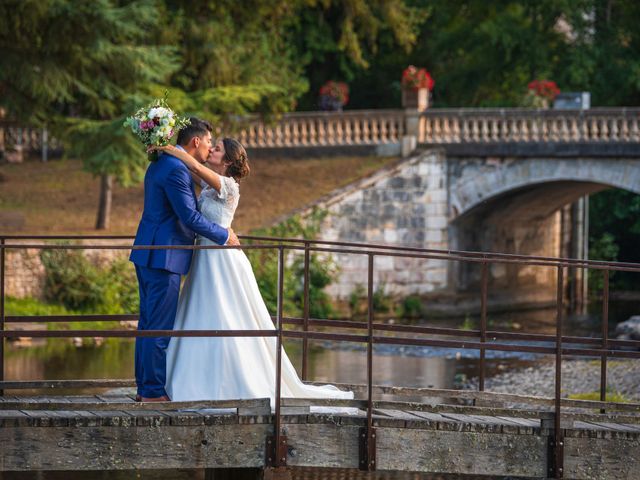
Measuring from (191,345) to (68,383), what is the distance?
127 cm

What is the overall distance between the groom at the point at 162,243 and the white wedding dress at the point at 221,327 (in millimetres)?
101

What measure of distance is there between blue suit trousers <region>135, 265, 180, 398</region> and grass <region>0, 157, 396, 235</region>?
701 inches

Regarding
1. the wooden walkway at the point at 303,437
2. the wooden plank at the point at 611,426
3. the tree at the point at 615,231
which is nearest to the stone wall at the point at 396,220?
the tree at the point at 615,231

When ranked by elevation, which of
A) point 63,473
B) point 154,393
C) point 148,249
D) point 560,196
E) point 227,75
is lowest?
point 63,473

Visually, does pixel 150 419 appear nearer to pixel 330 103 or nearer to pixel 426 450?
pixel 426 450

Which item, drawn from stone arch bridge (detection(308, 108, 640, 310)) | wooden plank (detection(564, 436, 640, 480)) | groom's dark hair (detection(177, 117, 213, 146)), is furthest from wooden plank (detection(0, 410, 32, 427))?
stone arch bridge (detection(308, 108, 640, 310))

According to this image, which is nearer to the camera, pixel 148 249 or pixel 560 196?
pixel 148 249

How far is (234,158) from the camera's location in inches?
372

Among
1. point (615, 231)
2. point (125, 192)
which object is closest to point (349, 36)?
point (125, 192)

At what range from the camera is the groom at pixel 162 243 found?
9234mm

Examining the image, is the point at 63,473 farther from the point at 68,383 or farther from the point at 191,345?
the point at 191,345

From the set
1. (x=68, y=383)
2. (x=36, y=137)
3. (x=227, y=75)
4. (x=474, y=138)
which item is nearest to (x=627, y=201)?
(x=474, y=138)

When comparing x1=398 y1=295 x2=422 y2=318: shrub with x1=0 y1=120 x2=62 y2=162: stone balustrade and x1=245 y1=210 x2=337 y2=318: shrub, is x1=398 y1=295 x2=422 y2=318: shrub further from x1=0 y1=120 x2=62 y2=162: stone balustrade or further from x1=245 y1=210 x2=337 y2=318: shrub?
x1=0 y1=120 x2=62 y2=162: stone balustrade

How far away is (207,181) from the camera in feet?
30.8
